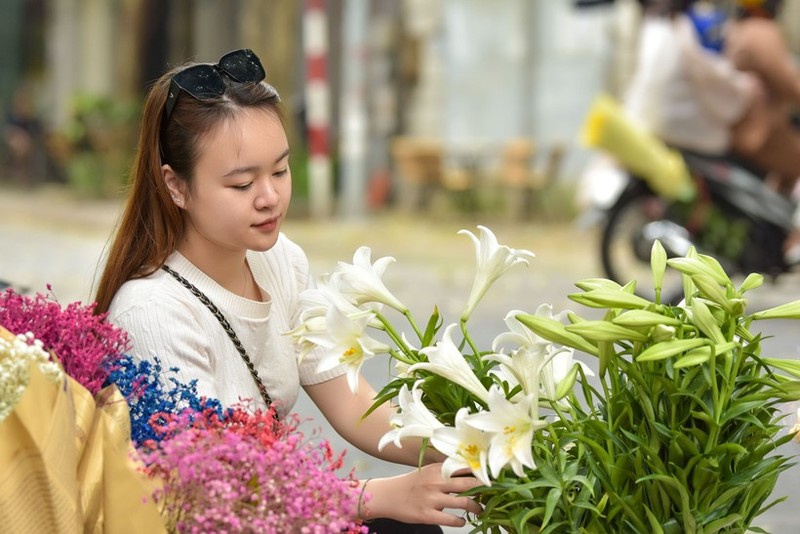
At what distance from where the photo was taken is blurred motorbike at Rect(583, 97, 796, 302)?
27.8 ft

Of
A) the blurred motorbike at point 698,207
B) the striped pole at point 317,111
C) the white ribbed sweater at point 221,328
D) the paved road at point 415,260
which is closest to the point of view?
the white ribbed sweater at point 221,328

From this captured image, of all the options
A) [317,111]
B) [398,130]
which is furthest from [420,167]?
[317,111]

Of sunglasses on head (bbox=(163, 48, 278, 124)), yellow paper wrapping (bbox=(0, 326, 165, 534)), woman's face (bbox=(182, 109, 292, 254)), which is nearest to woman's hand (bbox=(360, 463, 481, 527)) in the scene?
yellow paper wrapping (bbox=(0, 326, 165, 534))

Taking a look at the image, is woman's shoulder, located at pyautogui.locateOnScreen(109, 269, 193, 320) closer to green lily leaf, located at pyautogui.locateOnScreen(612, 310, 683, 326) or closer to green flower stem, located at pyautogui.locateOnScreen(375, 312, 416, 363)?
green flower stem, located at pyautogui.locateOnScreen(375, 312, 416, 363)

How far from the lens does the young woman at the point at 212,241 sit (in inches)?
93.6

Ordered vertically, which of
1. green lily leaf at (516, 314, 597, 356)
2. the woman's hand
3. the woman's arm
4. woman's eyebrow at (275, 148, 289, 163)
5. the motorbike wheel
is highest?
woman's eyebrow at (275, 148, 289, 163)

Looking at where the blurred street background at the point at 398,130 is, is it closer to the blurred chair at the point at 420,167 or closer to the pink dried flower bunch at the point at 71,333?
the blurred chair at the point at 420,167

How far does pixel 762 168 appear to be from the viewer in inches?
346

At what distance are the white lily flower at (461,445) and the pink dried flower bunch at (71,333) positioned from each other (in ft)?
1.49

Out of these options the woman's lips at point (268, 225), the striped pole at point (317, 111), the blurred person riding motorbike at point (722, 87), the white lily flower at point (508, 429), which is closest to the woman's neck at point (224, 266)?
the woman's lips at point (268, 225)

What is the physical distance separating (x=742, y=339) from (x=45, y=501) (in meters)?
0.89

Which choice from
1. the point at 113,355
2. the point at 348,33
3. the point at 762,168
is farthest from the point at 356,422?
the point at 348,33

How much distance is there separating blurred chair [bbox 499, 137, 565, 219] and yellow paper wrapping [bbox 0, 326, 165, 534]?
14.9 meters

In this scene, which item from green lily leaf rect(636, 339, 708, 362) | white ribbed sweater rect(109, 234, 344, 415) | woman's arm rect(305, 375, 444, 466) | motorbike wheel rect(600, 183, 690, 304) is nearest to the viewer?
green lily leaf rect(636, 339, 708, 362)
